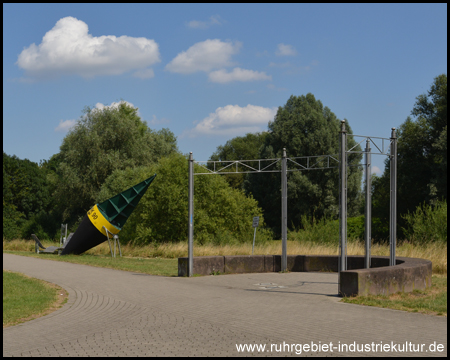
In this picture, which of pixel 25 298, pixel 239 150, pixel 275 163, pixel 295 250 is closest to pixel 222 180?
pixel 275 163

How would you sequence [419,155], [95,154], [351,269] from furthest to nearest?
1. [95,154]
2. [419,155]
3. [351,269]

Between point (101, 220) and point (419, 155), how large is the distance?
2628 centimetres

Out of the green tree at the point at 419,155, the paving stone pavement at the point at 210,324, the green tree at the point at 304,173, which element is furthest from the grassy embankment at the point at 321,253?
the green tree at the point at 304,173

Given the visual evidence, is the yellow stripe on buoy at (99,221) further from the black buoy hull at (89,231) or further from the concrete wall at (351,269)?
the concrete wall at (351,269)

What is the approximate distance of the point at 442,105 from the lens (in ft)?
127

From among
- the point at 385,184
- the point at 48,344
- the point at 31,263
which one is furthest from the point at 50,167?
the point at 48,344

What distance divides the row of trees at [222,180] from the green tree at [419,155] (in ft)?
0.26

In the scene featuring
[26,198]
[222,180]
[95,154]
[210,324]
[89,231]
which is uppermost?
[95,154]

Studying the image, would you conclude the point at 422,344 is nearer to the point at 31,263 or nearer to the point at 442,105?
the point at 31,263

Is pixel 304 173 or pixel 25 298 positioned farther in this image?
pixel 304 173

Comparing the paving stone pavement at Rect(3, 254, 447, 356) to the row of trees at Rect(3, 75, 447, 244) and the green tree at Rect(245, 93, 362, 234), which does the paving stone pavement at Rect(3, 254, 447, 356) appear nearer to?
the row of trees at Rect(3, 75, 447, 244)

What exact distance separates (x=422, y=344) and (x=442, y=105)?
35.5 m

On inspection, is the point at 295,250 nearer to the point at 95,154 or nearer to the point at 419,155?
the point at 419,155

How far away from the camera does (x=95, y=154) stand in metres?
45.8
